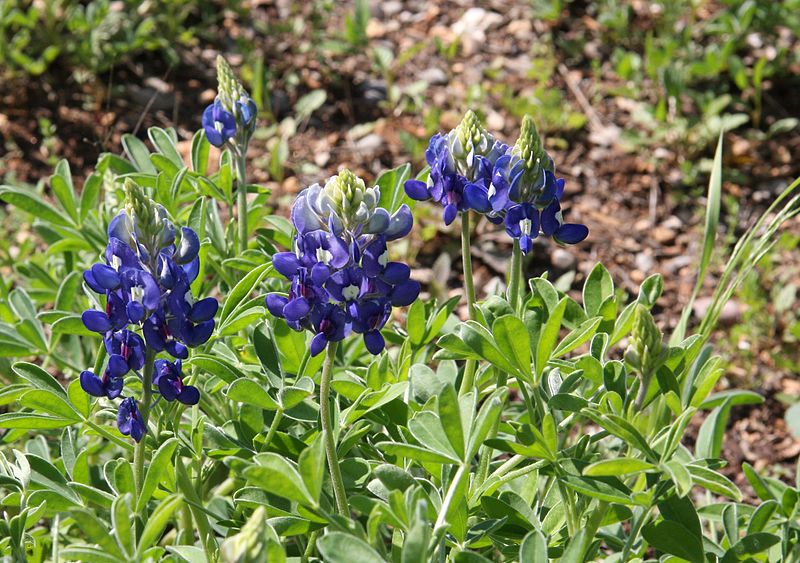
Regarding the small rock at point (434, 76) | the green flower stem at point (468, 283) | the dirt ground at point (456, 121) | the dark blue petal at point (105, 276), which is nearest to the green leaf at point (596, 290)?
the green flower stem at point (468, 283)

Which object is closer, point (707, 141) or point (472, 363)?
point (472, 363)

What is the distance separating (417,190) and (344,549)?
0.92m

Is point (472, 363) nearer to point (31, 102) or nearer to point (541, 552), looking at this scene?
point (541, 552)

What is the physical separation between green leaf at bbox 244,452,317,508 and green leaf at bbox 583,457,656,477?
1.78ft

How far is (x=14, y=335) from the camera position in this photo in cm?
270

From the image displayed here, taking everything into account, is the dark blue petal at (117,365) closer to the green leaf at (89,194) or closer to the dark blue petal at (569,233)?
the dark blue petal at (569,233)

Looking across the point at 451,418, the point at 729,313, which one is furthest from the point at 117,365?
the point at 729,313

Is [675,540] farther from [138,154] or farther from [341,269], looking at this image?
[138,154]

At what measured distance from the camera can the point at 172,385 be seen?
78.3 inches

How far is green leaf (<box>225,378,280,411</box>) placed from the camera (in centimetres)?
208

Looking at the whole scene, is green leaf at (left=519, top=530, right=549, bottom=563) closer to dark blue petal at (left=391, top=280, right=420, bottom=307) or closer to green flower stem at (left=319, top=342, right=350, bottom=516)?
Result: green flower stem at (left=319, top=342, right=350, bottom=516)

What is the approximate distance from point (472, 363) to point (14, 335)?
131cm

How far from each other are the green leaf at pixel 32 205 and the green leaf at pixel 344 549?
169 cm

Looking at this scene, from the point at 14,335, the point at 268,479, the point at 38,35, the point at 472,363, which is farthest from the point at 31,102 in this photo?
the point at 268,479
